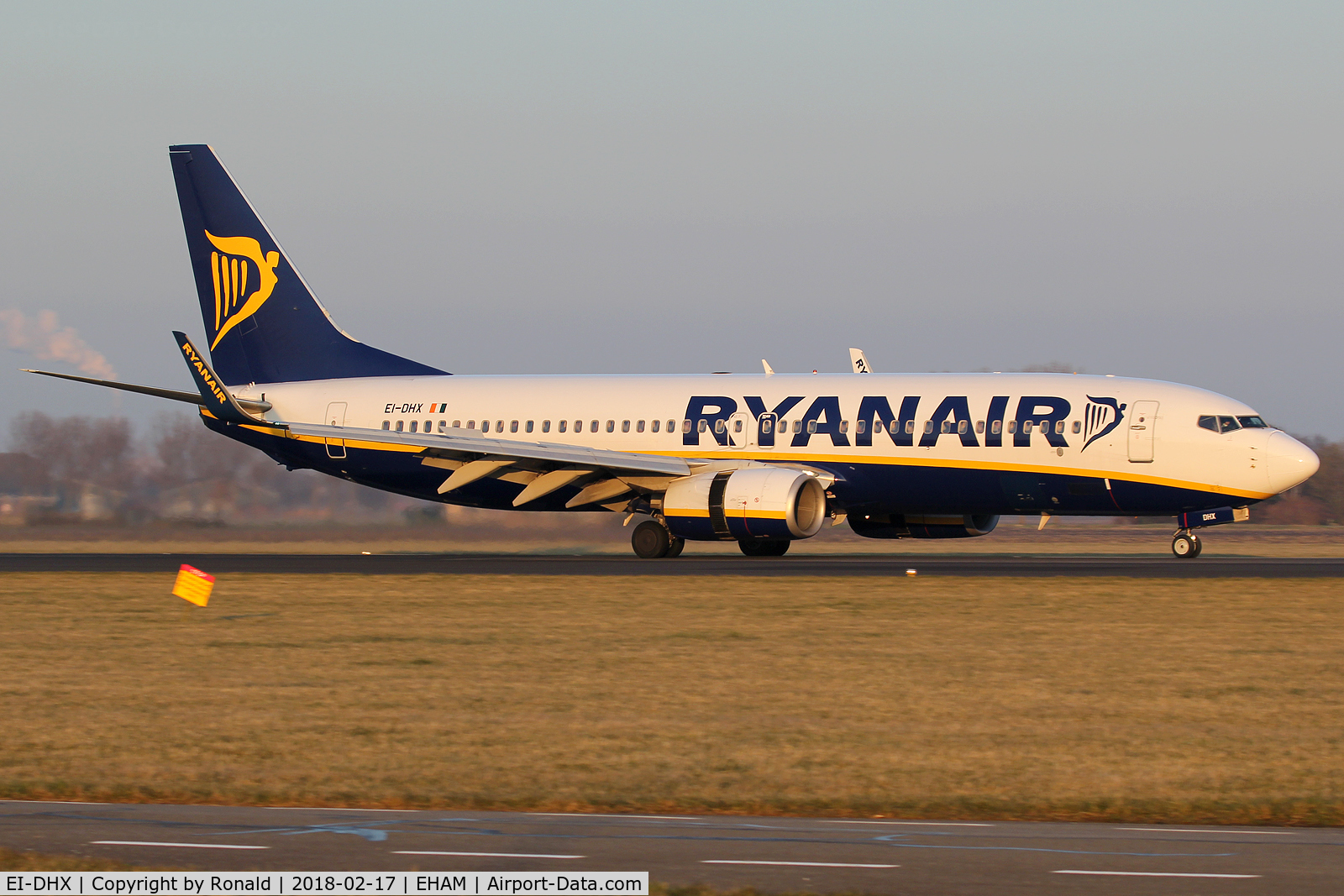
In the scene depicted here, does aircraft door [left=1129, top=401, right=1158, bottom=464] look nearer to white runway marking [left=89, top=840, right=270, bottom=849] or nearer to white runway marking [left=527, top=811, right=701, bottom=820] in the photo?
white runway marking [left=527, top=811, right=701, bottom=820]

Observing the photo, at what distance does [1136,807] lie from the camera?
399 inches

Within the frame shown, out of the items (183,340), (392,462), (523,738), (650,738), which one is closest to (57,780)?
(523,738)

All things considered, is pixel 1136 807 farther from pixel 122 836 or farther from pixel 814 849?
pixel 122 836

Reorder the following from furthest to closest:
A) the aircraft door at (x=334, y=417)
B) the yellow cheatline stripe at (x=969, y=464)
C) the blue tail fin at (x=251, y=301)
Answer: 1. the blue tail fin at (x=251, y=301)
2. the aircraft door at (x=334, y=417)
3. the yellow cheatline stripe at (x=969, y=464)

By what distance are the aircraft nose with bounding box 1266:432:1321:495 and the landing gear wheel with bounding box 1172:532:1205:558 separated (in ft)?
9.66

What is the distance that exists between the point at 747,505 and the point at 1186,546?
9972 millimetres

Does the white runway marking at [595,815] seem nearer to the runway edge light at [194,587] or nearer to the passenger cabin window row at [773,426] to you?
the runway edge light at [194,587]

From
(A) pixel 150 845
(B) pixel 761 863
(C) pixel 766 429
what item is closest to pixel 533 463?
(C) pixel 766 429

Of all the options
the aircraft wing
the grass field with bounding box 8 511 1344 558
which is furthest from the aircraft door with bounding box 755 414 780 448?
the grass field with bounding box 8 511 1344 558

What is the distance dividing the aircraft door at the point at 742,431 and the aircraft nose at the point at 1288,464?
436 inches

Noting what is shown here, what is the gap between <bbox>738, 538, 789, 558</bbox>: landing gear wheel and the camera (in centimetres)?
3753

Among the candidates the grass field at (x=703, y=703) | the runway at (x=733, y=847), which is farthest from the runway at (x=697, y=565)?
the runway at (x=733, y=847)

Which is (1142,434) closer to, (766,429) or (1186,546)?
(1186,546)

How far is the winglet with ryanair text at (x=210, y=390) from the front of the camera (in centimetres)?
3622
